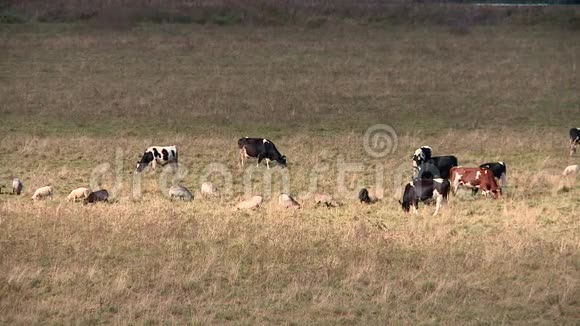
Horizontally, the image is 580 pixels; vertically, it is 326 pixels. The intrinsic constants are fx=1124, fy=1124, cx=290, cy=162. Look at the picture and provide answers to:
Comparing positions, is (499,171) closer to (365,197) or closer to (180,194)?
(365,197)

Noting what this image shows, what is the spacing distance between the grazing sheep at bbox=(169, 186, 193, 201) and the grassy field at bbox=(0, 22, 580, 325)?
0.82 ft

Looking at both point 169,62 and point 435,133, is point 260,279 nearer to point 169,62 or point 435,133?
point 435,133

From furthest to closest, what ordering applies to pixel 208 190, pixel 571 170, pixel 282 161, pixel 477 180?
1. pixel 282 161
2. pixel 571 170
3. pixel 208 190
4. pixel 477 180

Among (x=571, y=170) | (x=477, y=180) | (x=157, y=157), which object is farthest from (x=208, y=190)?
(x=571, y=170)

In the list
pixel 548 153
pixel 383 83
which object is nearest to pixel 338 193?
pixel 548 153

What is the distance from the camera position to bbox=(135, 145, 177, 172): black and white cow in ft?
72.2

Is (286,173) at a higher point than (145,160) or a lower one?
lower

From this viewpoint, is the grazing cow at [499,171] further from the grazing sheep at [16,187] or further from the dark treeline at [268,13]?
the dark treeline at [268,13]

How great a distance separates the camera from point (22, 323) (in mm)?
12273

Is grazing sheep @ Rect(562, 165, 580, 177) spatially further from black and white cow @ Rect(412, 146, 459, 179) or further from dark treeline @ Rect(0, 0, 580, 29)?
dark treeline @ Rect(0, 0, 580, 29)

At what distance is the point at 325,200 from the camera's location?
1842cm

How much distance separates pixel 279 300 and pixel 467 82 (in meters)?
23.2

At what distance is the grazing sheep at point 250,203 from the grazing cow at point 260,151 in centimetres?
412

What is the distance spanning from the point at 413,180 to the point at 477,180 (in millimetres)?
1155
